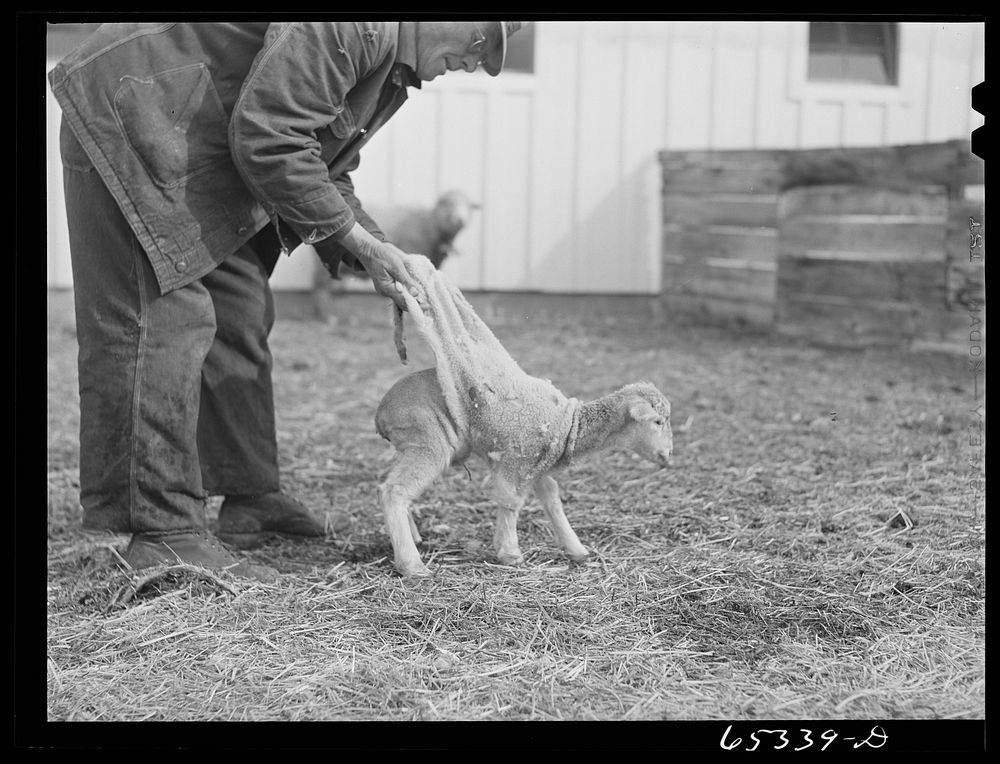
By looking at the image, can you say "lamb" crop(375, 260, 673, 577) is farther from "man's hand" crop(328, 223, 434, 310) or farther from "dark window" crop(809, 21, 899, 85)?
"dark window" crop(809, 21, 899, 85)

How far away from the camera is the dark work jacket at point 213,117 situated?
2.40 metres

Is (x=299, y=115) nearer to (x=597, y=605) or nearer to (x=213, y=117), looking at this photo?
(x=213, y=117)

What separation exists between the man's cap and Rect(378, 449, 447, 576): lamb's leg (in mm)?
855

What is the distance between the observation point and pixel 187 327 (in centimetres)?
261

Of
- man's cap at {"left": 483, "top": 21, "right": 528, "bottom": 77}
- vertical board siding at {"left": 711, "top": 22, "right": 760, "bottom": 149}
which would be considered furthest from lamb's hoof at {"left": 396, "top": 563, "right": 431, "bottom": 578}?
vertical board siding at {"left": 711, "top": 22, "right": 760, "bottom": 149}

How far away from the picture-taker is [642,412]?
8.16 ft

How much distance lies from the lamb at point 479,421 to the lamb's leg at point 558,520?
3.9 inches

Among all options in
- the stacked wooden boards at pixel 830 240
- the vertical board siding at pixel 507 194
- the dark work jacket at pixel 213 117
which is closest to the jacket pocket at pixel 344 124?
the dark work jacket at pixel 213 117

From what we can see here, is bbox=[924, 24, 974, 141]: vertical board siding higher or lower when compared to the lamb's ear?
higher

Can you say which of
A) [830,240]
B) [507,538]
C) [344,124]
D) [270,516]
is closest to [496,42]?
[344,124]

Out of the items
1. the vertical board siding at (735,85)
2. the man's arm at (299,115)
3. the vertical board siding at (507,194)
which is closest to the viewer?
the man's arm at (299,115)

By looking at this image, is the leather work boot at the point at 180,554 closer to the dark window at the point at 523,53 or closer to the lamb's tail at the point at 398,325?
the lamb's tail at the point at 398,325

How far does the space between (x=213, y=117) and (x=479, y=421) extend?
0.88 meters

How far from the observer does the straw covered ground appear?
2123mm
